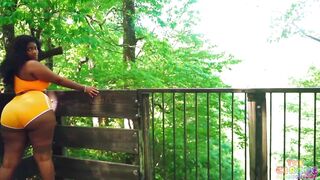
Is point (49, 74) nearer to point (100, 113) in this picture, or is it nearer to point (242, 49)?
point (100, 113)

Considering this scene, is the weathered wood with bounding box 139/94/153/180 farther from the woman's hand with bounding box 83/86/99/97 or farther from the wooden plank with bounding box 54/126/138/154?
the woman's hand with bounding box 83/86/99/97

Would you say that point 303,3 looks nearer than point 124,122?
No

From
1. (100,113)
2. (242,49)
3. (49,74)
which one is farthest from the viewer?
(242,49)

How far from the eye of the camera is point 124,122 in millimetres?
8086

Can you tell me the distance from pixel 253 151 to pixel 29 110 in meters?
1.96

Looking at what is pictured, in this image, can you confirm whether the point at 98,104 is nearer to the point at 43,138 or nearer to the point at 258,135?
the point at 43,138

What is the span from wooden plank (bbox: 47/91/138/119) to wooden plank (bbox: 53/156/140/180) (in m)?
0.52

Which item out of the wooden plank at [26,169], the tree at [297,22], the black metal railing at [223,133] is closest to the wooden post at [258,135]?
the black metal railing at [223,133]

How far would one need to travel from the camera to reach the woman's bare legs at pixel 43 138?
10.3ft

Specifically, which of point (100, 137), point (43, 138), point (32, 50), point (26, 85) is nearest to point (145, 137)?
point (100, 137)

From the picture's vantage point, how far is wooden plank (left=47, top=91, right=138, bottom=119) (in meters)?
3.43

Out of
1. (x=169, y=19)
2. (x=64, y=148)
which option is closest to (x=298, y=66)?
(x=169, y=19)

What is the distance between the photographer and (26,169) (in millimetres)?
4039

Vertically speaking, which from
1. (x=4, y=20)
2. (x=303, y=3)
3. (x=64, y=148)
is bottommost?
(x=64, y=148)
